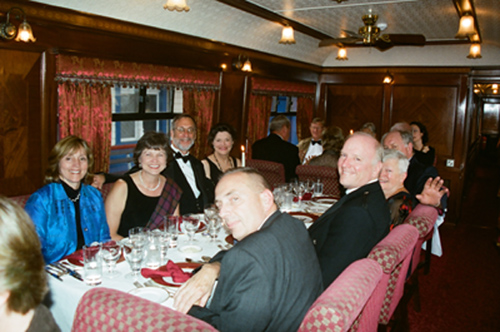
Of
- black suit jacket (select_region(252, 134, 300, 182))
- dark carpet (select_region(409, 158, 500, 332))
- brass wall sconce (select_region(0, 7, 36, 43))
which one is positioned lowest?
dark carpet (select_region(409, 158, 500, 332))

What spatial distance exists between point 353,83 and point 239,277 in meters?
8.34

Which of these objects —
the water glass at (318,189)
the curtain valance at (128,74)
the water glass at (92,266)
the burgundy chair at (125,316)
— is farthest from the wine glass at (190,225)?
the curtain valance at (128,74)

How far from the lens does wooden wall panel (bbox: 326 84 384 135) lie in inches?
359

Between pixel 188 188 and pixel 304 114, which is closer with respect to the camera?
pixel 188 188

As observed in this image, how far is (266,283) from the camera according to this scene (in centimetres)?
162

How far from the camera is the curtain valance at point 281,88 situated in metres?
7.50

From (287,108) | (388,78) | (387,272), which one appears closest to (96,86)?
(387,272)

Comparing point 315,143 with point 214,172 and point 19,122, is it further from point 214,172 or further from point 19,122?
point 19,122

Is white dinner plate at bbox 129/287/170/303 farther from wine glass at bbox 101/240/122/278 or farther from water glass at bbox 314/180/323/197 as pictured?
water glass at bbox 314/180/323/197

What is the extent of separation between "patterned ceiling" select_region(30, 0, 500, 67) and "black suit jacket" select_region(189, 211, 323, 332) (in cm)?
350

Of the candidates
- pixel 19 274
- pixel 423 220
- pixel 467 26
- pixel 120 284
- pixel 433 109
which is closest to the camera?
pixel 19 274

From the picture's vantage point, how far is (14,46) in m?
3.79

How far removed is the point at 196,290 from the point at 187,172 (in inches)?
103

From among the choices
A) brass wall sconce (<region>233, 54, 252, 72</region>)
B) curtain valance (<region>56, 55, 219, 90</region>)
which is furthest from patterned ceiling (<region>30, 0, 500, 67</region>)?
curtain valance (<region>56, 55, 219, 90</region>)
